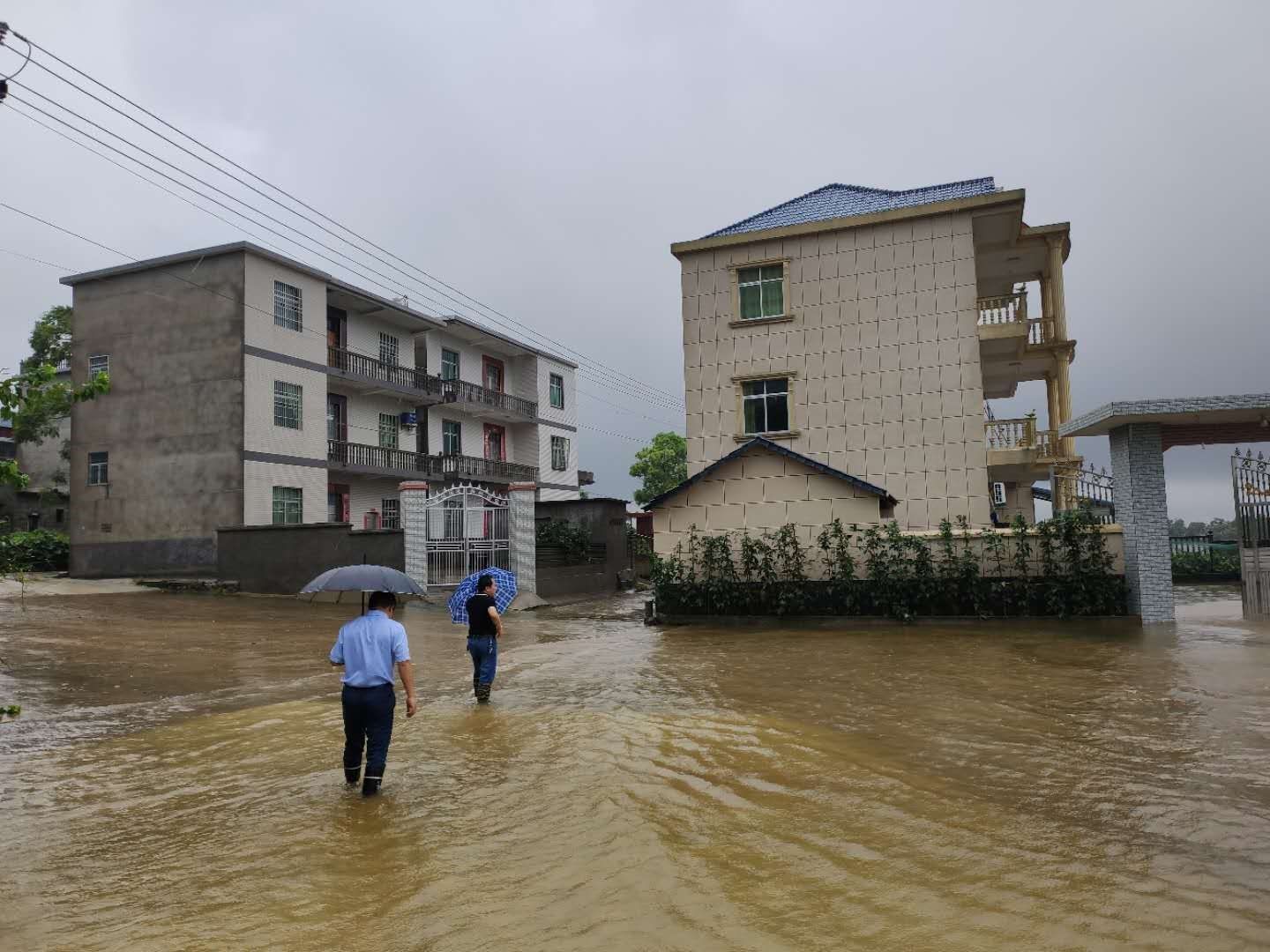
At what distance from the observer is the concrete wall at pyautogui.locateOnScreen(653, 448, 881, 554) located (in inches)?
693

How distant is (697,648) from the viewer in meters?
14.5

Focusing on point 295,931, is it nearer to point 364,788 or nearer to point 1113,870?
point 364,788

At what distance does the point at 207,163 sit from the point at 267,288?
9853mm

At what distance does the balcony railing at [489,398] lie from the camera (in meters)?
→ 37.2

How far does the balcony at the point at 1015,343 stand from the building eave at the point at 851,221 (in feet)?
7.52

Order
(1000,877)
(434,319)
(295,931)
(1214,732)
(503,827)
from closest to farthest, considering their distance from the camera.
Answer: (295,931) → (1000,877) → (503,827) → (1214,732) → (434,319)

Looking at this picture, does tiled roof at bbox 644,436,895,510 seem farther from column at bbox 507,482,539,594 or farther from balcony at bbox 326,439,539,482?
balcony at bbox 326,439,539,482

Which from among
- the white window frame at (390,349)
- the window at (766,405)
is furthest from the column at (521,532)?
the white window frame at (390,349)

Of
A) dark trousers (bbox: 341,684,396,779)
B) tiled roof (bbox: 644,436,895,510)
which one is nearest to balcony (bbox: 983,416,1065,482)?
tiled roof (bbox: 644,436,895,510)

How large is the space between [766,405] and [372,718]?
54.6 ft

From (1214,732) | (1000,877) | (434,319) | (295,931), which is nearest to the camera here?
(295,931)

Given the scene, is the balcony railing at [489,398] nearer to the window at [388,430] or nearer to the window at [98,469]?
the window at [388,430]

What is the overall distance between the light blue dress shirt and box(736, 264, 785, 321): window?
55.5 ft

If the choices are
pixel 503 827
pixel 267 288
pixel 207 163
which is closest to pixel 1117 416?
pixel 503 827
